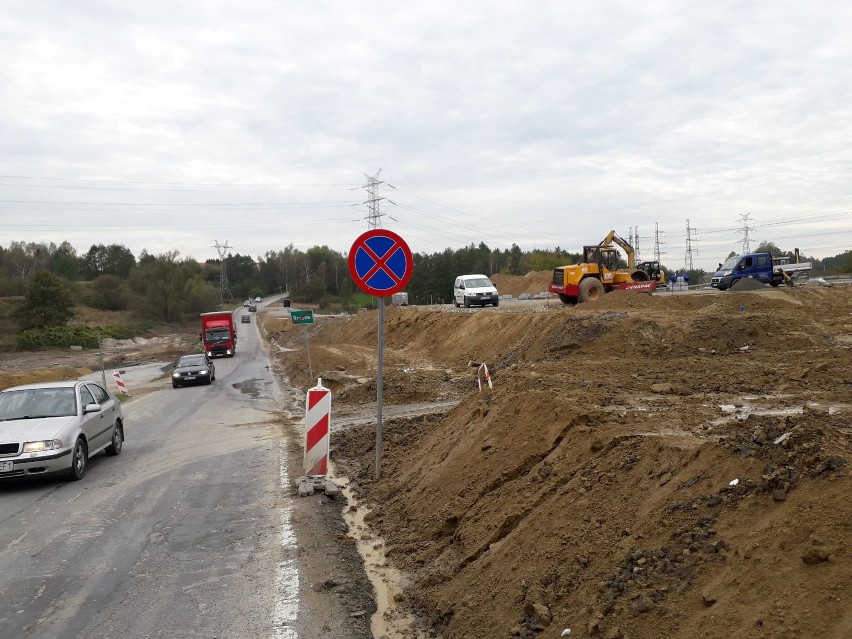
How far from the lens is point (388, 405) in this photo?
1578 centimetres

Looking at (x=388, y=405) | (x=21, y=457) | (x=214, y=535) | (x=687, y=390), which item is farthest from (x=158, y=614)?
(x=388, y=405)

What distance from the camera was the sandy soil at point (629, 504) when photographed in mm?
3445

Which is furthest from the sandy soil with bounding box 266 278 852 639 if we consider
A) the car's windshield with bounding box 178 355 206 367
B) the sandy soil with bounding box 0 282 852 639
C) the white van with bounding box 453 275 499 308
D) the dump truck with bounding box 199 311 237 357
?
the dump truck with bounding box 199 311 237 357

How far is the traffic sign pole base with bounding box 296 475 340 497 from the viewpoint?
845cm

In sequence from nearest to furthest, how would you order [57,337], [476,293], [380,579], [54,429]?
1. [380,579]
2. [54,429]
3. [476,293]
4. [57,337]

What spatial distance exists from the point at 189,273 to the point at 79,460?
291 ft

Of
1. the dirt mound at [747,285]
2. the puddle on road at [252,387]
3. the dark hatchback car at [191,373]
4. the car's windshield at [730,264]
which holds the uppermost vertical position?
the car's windshield at [730,264]

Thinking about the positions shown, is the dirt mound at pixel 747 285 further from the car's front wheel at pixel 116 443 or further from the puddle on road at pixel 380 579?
the puddle on road at pixel 380 579

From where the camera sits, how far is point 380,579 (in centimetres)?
582

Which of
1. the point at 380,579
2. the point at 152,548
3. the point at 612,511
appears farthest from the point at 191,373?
the point at 612,511

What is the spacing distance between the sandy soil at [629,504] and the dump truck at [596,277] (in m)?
16.4

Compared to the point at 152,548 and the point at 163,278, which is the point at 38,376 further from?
the point at 163,278

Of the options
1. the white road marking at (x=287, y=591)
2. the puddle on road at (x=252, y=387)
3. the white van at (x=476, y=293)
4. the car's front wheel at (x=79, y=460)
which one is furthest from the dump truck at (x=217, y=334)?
the white road marking at (x=287, y=591)

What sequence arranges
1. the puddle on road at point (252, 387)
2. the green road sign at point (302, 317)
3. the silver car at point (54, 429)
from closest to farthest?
the silver car at point (54, 429)
the green road sign at point (302, 317)
the puddle on road at point (252, 387)
